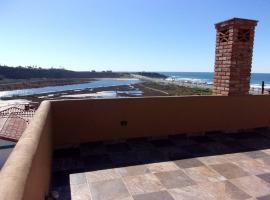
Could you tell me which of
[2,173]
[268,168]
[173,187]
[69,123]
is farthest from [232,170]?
[2,173]

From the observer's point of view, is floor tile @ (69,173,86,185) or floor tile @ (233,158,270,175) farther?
floor tile @ (233,158,270,175)

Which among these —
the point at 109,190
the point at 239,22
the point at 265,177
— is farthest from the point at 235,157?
the point at 239,22

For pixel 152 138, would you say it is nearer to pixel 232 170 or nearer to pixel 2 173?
pixel 232 170

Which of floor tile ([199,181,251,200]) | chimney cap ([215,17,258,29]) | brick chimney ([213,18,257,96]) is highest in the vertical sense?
chimney cap ([215,17,258,29])

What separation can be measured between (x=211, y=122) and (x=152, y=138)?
4.12 feet

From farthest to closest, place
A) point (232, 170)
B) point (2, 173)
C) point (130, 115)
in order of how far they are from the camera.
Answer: point (130, 115), point (232, 170), point (2, 173)

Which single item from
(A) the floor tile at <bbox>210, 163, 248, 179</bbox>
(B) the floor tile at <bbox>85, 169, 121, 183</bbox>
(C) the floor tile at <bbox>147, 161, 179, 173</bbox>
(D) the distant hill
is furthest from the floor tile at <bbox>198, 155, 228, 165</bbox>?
(D) the distant hill

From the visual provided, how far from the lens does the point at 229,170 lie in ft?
11.0

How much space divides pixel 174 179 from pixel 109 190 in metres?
0.81

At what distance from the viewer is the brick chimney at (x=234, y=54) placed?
4707mm

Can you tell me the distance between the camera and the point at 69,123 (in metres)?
4.15

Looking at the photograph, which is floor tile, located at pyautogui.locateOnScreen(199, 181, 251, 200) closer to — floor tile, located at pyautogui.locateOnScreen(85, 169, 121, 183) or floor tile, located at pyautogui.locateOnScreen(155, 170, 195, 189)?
floor tile, located at pyautogui.locateOnScreen(155, 170, 195, 189)

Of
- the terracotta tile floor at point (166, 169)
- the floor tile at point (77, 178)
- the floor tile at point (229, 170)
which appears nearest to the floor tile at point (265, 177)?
the terracotta tile floor at point (166, 169)

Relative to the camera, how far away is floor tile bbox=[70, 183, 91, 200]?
8.62 feet
